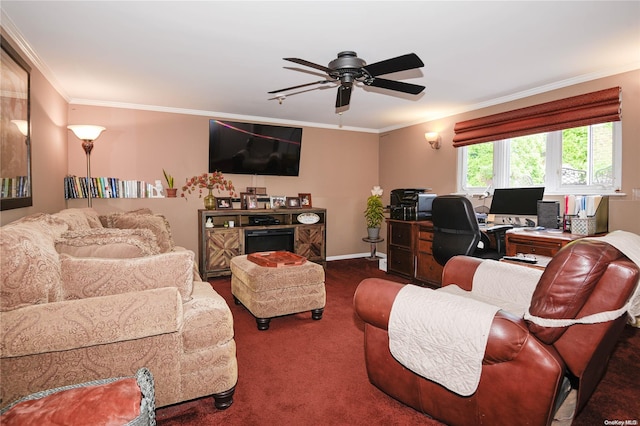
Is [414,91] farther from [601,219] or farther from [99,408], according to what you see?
[99,408]

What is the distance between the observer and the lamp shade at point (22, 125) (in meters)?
2.43

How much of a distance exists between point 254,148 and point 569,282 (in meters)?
4.59

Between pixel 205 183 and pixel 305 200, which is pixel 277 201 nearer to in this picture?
pixel 305 200

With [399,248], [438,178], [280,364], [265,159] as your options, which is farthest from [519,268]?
[265,159]

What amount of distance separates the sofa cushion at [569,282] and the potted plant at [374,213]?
4.47m

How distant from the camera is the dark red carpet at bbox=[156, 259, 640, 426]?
1.79 metres

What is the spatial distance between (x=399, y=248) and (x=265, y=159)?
2438mm

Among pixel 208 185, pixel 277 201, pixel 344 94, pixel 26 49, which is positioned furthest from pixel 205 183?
pixel 344 94

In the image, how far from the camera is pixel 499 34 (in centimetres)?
254

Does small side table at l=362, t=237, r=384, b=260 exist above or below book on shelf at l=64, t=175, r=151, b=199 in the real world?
below

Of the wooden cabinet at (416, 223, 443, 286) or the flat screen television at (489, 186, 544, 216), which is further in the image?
the wooden cabinet at (416, 223, 443, 286)

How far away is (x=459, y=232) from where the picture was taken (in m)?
3.38

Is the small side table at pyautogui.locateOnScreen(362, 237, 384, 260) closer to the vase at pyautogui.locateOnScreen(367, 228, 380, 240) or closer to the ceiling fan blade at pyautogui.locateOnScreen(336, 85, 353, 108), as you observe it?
the vase at pyautogui.locateOnScreen(367, 228, 380, 240)

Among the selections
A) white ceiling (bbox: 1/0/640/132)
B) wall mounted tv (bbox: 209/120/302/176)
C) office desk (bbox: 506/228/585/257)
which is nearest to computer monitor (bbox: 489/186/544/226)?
office desk (bbox: 506/228/585/257)
